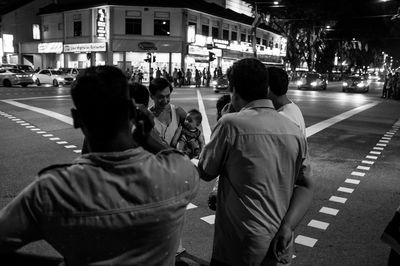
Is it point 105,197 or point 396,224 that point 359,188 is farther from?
point 105,197

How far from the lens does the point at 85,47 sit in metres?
44.4

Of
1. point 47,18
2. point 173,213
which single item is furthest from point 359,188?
point 47,18

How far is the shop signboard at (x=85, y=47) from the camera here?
43131mm

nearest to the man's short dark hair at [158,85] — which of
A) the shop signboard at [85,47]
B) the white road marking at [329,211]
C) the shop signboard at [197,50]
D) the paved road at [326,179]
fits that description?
the paved road at [326,179]

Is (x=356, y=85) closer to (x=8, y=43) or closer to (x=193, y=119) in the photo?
(x=193, y=119)

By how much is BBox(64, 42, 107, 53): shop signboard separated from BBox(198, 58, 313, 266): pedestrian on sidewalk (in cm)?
4248

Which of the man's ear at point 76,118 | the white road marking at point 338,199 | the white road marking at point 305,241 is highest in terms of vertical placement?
the man's ear at point 76,118

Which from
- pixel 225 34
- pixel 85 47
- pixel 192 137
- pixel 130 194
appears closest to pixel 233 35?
pixel 225 34

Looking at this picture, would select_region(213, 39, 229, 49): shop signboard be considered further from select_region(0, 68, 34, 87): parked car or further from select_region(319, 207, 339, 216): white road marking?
select_region(319, 207, 339, 216): white road marking

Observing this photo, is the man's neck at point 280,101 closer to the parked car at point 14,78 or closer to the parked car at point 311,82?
the parked car at point 14,78

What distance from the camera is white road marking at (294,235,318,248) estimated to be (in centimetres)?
473

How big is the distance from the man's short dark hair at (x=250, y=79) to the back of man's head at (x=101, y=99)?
0.96 m

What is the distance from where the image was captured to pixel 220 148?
7.54 ft

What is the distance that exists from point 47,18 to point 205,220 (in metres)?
49.4
